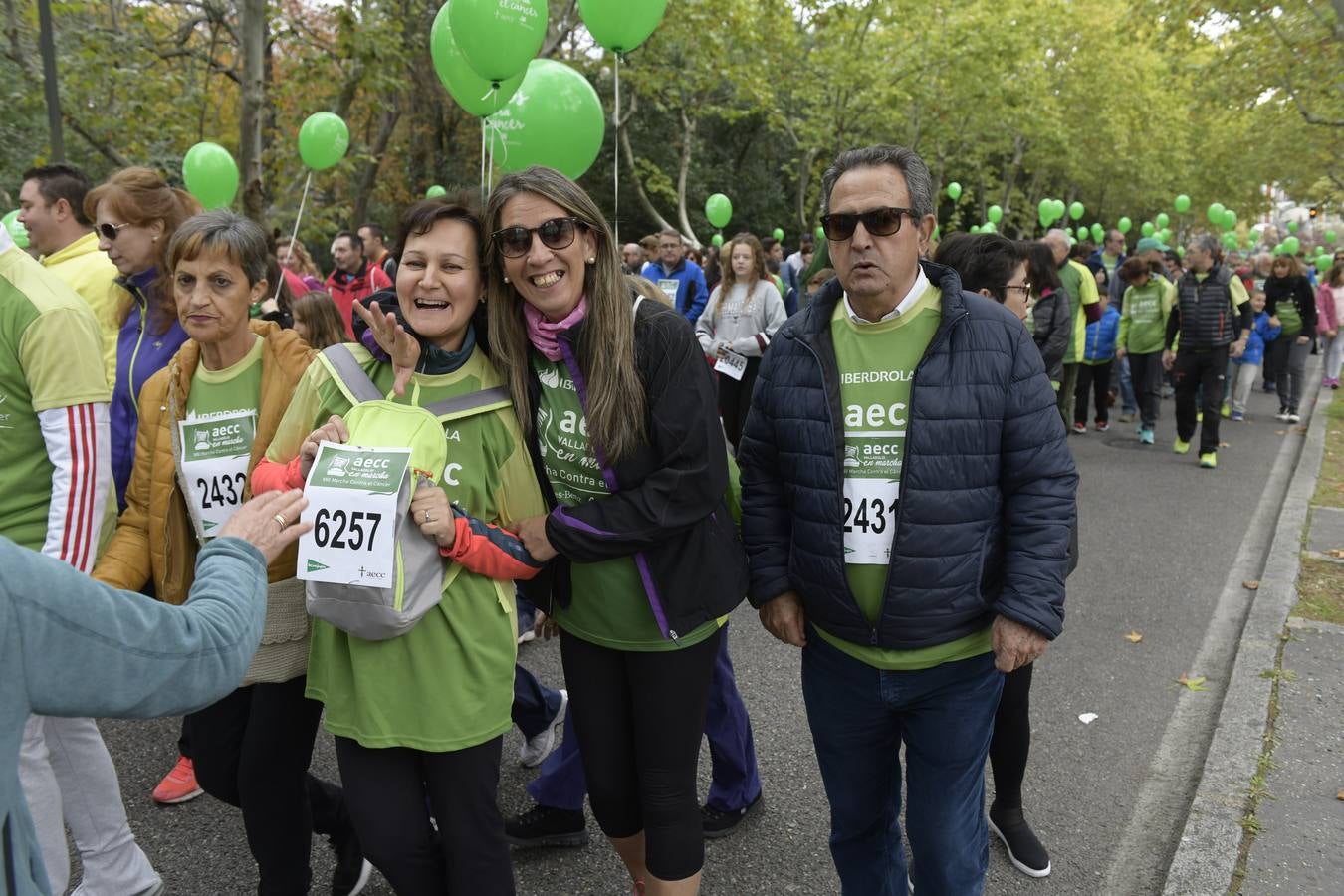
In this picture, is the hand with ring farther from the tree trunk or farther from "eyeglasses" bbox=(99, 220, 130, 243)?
the tree trunk

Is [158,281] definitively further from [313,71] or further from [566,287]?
[313,71]

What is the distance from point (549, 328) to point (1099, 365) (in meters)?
9.99

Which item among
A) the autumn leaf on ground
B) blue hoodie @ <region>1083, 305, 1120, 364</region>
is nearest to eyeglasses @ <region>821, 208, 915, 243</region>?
the autumn leaf on ground

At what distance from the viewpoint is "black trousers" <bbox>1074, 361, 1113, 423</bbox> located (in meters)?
10.7

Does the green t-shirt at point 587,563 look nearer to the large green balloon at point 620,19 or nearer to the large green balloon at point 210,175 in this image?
the large green balloon at point 620,19

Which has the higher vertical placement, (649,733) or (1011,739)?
(649,733)

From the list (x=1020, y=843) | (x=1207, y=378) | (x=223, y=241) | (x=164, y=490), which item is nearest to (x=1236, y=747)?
(x=1020, y=843)

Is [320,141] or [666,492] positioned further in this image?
[320,141]

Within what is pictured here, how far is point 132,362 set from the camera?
2.96m

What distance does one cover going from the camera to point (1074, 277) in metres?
8.52

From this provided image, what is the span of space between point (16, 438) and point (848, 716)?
2.30m

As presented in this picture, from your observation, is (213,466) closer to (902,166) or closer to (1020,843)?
(902,166)

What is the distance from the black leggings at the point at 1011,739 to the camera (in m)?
2.91

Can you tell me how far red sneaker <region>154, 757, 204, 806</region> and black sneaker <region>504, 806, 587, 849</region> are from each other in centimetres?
126
